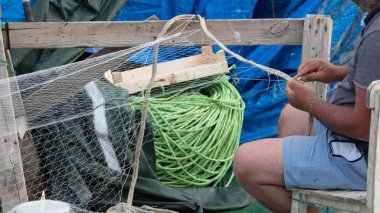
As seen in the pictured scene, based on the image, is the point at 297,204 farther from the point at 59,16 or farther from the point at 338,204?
the point at 59,16

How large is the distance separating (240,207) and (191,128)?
1.93 feet

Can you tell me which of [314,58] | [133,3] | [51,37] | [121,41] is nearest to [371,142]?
[314,58]

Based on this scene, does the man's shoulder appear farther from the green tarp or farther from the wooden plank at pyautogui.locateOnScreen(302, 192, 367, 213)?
the green tarp

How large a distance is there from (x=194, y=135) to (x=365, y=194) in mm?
1591

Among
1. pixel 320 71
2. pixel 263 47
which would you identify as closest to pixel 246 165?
pixel 320 71

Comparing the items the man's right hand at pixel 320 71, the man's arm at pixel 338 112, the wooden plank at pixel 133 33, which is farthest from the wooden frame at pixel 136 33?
the man's arm at pixel 338 112

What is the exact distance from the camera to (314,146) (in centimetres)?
261

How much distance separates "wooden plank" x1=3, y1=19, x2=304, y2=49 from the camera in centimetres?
324

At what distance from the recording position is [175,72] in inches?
151

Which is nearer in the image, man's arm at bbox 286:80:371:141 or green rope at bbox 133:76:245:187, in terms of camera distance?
man's arm at bbox 286:80:371:141

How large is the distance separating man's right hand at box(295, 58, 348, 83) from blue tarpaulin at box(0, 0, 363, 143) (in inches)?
61.3

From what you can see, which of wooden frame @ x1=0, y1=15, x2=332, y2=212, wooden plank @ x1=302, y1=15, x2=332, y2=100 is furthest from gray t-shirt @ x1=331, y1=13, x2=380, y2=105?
wooden frame @ x1=0, y1=15, x2=332, y2=212

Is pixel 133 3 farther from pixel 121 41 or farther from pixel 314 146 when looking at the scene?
pixel 314 146

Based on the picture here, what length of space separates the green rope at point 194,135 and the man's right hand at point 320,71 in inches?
41.8
